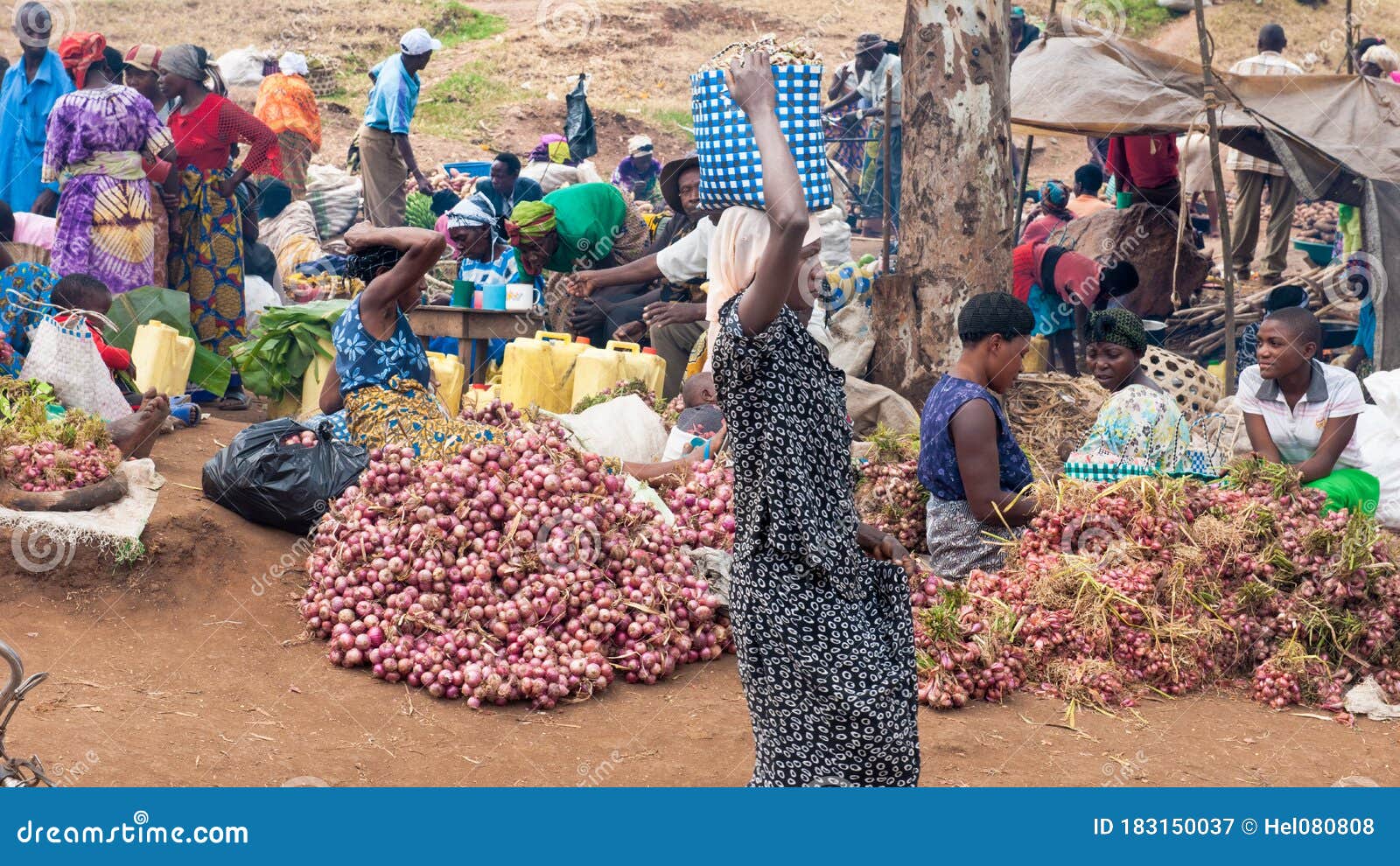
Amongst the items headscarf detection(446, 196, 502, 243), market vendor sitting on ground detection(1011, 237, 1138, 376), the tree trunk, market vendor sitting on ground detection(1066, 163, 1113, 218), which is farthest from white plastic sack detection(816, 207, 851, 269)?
market vendor sitting on ground detection(1066, 163, 1113, 218)

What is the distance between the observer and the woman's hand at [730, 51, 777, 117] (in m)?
2.62

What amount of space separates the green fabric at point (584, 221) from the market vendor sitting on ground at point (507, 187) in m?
3.48

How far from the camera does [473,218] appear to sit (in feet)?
26.0

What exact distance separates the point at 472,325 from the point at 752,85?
4683 millimetres

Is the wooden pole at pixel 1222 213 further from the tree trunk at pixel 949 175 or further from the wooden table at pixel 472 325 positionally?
the wooden table at pixel 472 325

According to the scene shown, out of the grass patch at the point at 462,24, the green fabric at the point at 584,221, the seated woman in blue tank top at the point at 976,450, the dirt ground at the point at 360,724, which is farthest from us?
the grass patch at the point at 462,24

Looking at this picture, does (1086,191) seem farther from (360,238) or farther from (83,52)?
(360,238)

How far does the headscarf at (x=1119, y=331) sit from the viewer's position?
544 cm

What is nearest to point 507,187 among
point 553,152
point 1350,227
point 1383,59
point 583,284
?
point 553,152

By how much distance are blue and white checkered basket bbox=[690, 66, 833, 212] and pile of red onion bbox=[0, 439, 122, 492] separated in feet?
8.84

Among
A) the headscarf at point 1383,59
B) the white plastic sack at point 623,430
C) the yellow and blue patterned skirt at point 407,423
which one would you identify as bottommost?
the white plastic sack at point 623,430

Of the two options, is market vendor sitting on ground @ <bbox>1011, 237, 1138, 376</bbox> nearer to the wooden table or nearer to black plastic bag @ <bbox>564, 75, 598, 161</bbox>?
the wooden table

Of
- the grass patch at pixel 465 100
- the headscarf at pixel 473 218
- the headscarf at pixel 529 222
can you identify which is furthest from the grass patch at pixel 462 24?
the headscarf at pixel 529 222
